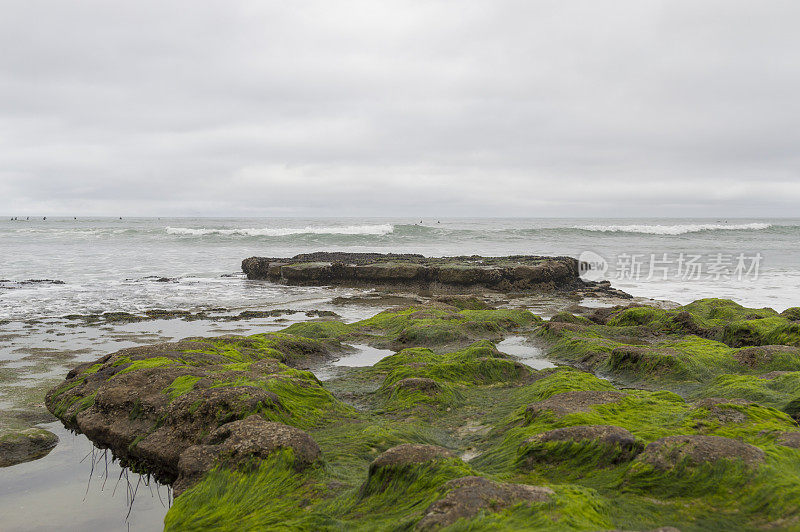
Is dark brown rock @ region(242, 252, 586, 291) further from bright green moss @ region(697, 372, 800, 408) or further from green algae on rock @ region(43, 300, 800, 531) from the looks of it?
bright green moss @ region(697, 372, 800, 408)

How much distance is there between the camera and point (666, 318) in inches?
332

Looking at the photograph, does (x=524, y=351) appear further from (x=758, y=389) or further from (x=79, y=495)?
(x=79, y=495)

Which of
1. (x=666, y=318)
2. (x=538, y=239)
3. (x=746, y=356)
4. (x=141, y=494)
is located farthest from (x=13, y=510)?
(x=538, y=239)

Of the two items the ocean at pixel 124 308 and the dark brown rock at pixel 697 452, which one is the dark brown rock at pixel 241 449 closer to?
the ocean at pixel 124 308

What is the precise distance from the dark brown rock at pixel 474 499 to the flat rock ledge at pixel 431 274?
40.9ft

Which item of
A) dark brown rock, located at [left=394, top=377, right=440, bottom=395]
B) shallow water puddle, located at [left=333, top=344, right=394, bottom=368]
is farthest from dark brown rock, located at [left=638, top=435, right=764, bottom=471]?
shallow water puddle, located at [left=333, top=344, right=394, bottom=368]

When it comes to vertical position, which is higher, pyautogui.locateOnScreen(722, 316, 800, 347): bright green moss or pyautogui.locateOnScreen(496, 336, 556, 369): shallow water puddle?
pyautogui.locateOnScreen(722, 316, 800, 347): bright green moss

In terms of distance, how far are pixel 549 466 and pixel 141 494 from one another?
2621 mm

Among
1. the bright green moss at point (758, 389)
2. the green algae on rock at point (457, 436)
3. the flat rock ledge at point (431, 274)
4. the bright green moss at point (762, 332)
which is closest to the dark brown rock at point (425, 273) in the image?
the flat rock ledge at point (431, 274)

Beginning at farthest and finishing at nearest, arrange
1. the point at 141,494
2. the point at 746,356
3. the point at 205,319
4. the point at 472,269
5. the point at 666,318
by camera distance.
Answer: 1. the point at 472,269
2. the point at 205,319
3. the point at 666,318
4. the point at 746,356
5. the point at 141,494

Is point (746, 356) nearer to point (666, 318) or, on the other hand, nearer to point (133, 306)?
point (666, 318)

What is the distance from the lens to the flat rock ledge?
1496cm

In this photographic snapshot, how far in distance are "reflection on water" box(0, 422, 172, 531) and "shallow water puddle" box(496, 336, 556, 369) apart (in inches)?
180

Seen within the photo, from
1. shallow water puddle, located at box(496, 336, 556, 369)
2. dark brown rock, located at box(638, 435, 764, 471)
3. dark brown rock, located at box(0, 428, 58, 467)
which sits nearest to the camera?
dark brown rock, located at box(638, 435, 764, 471)
